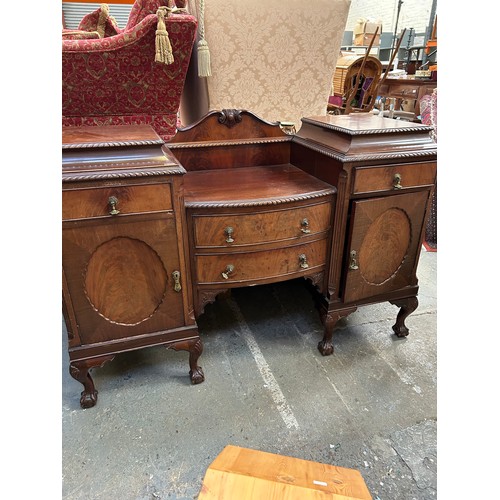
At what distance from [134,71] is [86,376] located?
5.06ft

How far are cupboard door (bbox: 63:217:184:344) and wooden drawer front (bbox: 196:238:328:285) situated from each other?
0.12 metres

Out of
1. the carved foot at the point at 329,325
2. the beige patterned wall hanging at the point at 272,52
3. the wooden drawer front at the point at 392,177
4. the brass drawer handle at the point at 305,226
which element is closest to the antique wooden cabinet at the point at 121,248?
the brass drawer handle at the point at 305,226

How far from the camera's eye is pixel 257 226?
1.31m

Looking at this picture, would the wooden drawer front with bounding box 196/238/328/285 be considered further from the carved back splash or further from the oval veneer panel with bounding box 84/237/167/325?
the carved back splash

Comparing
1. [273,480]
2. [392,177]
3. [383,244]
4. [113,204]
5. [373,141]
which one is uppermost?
[373,141]

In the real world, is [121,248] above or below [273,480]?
above

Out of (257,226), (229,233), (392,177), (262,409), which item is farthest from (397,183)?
(262,409)

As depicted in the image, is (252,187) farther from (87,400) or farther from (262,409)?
(87,400)

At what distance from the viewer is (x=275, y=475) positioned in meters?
0.78

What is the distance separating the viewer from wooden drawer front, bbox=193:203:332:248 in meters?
1.28

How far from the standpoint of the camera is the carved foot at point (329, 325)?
158 cm

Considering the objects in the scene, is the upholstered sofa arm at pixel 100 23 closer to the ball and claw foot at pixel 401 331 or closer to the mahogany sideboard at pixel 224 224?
the mahogany sideboard at pixel 224 224

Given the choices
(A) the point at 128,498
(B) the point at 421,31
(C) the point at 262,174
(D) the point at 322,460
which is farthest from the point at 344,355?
(B) the point at 421,31

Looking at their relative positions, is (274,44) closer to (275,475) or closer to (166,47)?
(166,47)
